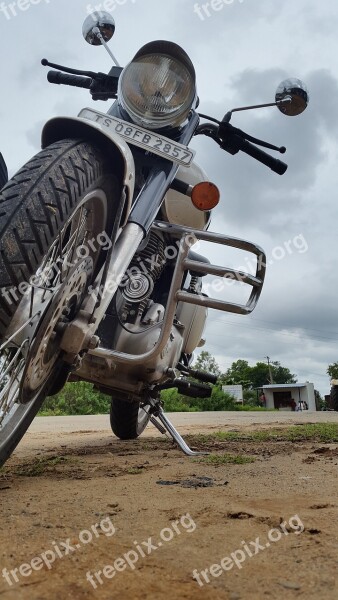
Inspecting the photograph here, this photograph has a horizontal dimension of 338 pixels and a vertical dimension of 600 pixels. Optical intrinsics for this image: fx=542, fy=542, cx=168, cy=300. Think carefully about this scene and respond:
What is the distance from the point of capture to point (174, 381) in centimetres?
338

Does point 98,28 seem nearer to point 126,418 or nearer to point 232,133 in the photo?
point 232,133

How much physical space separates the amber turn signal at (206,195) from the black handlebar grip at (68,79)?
→ 1.19 m

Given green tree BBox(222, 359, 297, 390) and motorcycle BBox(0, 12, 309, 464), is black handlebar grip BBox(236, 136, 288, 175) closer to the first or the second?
motorcycle BBox(0, 12, 309, 464)

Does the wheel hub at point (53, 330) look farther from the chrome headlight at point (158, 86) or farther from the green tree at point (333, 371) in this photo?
the green tree at point (333, 371)

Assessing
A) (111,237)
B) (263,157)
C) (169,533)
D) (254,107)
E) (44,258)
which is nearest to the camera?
(169,533)

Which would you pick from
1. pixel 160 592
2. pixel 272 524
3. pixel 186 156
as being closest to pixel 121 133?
pixel 186 156

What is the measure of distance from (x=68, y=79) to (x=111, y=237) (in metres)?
1.55

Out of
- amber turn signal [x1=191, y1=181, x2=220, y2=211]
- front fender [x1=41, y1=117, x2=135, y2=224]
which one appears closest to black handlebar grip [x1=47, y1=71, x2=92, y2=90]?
amber turn signal [x1=191, y1=181, x2=220, y2=211]

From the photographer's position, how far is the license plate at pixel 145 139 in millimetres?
2199

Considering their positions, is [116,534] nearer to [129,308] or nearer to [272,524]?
[272,524]

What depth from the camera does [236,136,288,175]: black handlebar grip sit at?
3.13 meters

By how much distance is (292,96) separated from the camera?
2.83 metres

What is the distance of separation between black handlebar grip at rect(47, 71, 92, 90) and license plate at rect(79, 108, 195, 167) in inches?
39.5

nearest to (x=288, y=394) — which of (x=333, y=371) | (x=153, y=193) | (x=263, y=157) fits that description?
(x=333, y=371)
